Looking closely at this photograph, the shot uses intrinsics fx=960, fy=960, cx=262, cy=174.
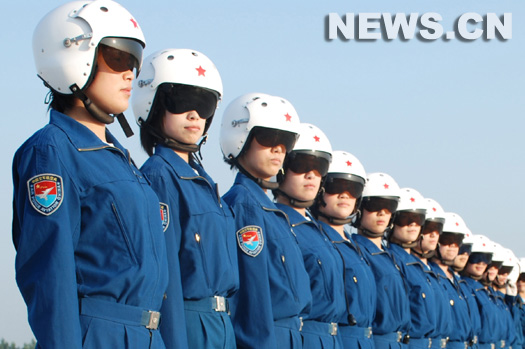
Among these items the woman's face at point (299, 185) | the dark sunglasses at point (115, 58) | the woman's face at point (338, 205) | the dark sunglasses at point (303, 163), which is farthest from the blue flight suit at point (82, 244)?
the woman's face at point (338, 205)

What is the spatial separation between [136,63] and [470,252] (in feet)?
39.6

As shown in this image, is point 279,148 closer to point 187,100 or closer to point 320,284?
point 320,284

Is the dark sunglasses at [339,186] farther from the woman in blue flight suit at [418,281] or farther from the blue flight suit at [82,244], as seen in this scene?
the blue flight suit at [82,244]

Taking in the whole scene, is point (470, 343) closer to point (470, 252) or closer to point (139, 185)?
point (470, 252)

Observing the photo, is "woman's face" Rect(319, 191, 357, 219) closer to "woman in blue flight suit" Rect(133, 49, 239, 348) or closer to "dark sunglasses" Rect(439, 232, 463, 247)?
"woman in blue flight suit" Rect(133, 49, 239, 348)

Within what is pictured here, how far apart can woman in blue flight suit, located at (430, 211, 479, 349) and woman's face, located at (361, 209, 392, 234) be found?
2515mm

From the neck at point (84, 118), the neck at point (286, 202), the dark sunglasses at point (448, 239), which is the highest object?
the neck at point (84, 118)

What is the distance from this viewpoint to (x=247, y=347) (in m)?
6.32

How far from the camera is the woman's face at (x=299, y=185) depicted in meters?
8.13

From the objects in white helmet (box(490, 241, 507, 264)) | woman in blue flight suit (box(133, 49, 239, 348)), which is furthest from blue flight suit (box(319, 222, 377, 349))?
white helmet (box(490, 241, 507, 264))

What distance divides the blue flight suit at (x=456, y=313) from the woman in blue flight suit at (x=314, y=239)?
526 cm

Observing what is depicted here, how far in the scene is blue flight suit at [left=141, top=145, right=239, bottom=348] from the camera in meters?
5.49

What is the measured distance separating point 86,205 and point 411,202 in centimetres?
812

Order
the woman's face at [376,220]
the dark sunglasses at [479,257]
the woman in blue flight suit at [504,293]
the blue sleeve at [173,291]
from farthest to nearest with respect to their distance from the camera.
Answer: the woman in blue flight suit at [504,293], the dark sunglasses at [479,257], the woman's face at [376,220], the blue sleeve at [173,291]
